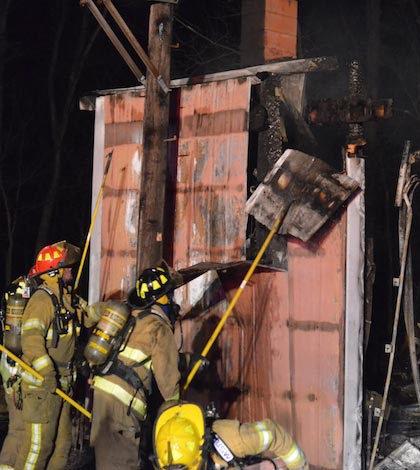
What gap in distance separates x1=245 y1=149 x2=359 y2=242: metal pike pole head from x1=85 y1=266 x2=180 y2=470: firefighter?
1596mm

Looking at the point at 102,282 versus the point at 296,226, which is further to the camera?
the point at 102,282

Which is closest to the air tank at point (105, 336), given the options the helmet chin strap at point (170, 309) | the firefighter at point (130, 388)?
the firefighter at point (130, 388)

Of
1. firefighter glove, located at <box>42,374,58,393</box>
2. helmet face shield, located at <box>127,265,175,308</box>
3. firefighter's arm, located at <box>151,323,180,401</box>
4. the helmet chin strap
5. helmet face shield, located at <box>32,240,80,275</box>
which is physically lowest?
firefighter glove, located at <box>42,374,58,393</box>

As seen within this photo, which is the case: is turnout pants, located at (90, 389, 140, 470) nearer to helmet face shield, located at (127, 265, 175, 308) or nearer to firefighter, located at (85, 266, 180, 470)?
firefighter, located at (85, 266, 180, 470)

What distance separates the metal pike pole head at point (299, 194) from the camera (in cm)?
679

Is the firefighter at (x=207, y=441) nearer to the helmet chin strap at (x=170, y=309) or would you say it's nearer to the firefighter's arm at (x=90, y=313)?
the helmet chin strap at (x=170, y=309)

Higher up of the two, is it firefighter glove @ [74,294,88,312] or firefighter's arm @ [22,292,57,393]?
firefighter glove @ [74,294,88,312]

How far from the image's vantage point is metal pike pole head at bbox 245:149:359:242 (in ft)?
22.3

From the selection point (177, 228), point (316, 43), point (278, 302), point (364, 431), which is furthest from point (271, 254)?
point (316, 43)

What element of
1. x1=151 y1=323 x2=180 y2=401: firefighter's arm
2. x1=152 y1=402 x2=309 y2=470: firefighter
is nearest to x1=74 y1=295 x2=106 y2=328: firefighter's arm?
x1=151 y1=323 x2=180 y2=401: firefighter's arm

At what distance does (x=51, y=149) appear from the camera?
83.1ft

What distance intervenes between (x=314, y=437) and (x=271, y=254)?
1726 millimetres

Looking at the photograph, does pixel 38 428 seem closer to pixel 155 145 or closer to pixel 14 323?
pixel 14 323

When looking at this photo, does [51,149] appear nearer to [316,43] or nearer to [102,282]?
[316,43]
